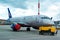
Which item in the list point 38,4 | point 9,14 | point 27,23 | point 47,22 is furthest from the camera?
point 9,14

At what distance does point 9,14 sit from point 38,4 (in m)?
12.0

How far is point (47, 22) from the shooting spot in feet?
103

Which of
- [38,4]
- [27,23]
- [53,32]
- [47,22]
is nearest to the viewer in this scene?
[53,32]

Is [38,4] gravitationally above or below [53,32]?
above

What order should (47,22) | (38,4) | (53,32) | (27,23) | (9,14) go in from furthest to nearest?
(9,14), (38,4), (27,23), (47,22), (53,32)

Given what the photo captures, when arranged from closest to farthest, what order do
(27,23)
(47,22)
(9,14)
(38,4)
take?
(47,22) < (27,23) < (38,4) < (9,14)

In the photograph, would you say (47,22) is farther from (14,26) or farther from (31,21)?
(14,26)

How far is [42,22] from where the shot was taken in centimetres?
3216

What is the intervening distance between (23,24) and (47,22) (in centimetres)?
624

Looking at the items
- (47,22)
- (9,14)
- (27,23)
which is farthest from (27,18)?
(9,14)

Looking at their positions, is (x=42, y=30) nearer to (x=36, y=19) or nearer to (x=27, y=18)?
(x=36, y=19)

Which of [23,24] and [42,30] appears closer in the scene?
[42,30]

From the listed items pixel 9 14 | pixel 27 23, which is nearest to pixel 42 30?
pixel 27 23

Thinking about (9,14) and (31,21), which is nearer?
(31,21)
